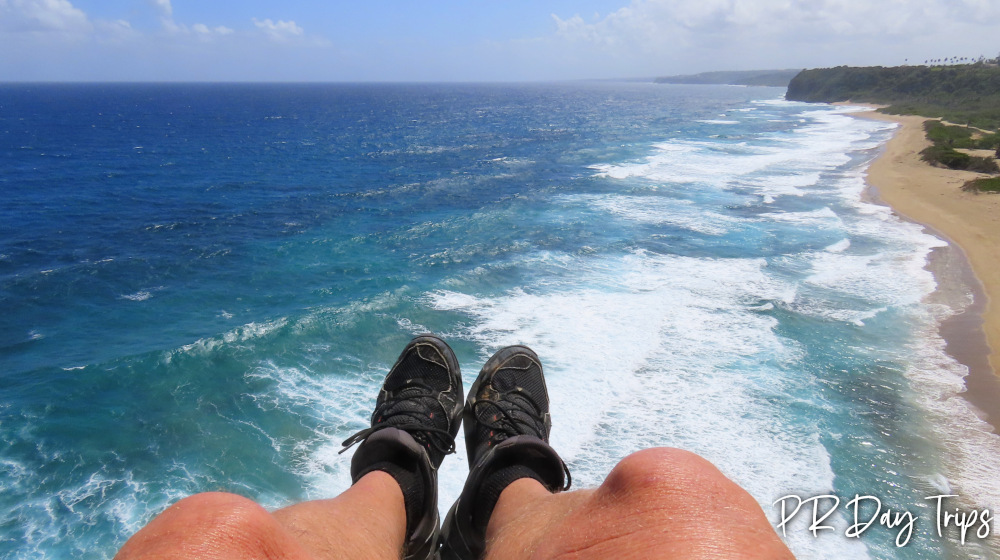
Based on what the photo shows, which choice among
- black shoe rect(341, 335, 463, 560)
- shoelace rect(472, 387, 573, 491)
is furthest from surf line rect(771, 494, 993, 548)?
black shoe rect(341, 335, 463, 560)

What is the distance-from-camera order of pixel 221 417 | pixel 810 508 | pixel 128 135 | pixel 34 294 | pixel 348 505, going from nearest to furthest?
pixel 348 505 → pixel 810 508 → pixel 221 417 → pixel 34 294 → pixel 128 135

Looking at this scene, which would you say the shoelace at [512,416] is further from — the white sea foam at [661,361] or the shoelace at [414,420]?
the white sea foam at [661,361]

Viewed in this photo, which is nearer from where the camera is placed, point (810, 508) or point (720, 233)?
point (810, 508)

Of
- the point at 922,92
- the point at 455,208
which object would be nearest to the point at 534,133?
the point at 455,208

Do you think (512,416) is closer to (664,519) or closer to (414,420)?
(414,420)

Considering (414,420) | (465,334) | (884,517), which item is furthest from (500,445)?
(465,334)

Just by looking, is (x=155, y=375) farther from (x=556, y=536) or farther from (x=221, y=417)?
(x=556, y=536)
